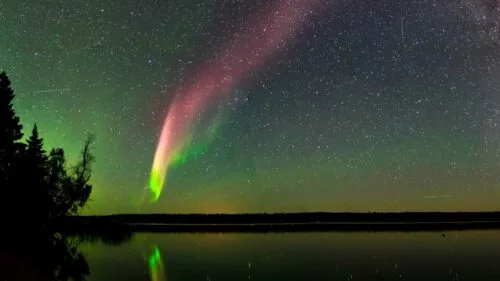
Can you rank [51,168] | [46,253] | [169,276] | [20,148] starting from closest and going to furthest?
[169,276] → [46,253] → [20,148] → [51,168]

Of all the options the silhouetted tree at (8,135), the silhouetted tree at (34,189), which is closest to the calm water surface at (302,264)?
the silhouetted tree at (34,189)

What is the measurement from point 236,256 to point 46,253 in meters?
11.3

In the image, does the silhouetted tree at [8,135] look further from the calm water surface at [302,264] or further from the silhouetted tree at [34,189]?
the calm water surface at [302,264]

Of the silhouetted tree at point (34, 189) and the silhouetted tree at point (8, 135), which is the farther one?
the silhouetted tree at point (8, 135)

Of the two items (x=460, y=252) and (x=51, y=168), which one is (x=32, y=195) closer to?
(x=51, y=168)

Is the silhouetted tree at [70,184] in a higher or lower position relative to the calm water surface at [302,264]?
higher

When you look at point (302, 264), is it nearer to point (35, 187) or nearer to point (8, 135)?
point (35, 187)

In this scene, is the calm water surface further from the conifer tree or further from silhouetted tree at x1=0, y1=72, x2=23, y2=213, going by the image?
silhouetted tree at x1=0, y1=72, x2=23, y2=213

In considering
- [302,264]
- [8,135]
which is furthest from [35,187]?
[302,264]

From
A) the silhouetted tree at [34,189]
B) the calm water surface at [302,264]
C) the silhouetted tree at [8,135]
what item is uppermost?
the silhouetted tree at [8,135]

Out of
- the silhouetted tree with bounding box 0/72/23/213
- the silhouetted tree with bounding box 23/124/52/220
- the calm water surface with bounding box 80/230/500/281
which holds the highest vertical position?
the silhouetted tree with bounding box 0/72/23/213

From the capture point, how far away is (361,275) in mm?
24188

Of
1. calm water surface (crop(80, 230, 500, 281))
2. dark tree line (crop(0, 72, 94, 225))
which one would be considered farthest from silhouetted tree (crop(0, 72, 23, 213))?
calm water surface (crop(80, 230, 500, 281))

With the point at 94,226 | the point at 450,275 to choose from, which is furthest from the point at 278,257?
the point at 94,226
